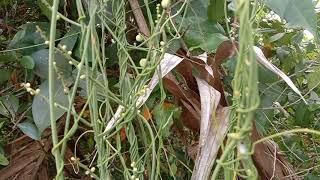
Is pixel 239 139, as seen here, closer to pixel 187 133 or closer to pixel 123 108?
pixel 123 108

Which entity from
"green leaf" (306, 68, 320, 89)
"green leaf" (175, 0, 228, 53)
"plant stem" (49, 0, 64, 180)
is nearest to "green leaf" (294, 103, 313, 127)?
"green leaf" (306, 68, 320, 89)

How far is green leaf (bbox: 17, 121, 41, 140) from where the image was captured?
873mm

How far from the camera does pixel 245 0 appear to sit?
412 mm

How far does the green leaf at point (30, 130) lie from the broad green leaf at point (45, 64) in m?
0.08

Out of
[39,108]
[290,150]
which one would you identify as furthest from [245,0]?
[290,150]

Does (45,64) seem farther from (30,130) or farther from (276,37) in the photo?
(276,37)

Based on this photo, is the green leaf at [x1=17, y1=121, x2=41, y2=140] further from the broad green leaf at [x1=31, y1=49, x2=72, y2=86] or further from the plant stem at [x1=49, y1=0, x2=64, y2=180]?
the plant stem at [x1=49, y1=0, x2=64, y2=180]

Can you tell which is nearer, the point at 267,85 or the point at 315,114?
the point at 267,85

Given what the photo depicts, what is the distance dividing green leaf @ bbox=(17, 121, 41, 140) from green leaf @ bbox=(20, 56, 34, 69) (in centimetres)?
9

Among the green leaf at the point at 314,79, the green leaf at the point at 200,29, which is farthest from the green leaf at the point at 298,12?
the green leaf at the point at 314,79

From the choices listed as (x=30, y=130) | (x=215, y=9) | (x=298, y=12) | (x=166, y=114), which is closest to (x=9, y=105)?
(x=30, y=130)

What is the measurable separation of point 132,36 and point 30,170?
284 millimetres

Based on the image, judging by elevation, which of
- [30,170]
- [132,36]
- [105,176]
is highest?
[132,36]

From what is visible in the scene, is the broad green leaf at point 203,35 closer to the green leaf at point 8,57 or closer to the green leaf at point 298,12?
the green leaf at point 298,12
